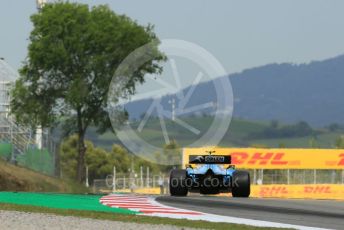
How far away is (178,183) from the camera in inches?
1080

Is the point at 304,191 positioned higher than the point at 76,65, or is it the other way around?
the point at 76,65

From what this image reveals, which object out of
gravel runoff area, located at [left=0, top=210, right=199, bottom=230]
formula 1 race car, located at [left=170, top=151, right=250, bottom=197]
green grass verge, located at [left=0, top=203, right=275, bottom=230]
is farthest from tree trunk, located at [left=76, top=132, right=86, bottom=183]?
gravel runoff area, located at [left=0, top=210, right=199, bottom=230]

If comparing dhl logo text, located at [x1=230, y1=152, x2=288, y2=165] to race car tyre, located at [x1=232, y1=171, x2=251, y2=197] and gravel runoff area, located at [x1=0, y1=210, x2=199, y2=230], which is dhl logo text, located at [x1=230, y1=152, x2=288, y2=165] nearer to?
race car tyre, located at [x1=232, y1=171, x2=251, y2=197]

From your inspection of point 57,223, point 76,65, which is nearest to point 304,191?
point 76,65

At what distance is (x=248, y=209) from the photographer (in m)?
21.5

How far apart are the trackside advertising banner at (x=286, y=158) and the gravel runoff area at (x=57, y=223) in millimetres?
59891

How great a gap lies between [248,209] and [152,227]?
20.3ft

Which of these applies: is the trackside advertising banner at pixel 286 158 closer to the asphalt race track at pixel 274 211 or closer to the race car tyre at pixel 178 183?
the race car tyre at pixel 178 183

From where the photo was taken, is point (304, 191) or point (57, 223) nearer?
point (57, 223)

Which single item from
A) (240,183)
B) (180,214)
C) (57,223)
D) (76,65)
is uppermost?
(76,65)

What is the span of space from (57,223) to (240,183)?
39.6 ft

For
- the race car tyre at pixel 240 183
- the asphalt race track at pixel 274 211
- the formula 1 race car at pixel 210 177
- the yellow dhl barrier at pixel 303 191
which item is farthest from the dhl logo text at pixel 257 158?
the asphalt race track at pixel 274 211

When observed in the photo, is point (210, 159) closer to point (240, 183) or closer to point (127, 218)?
point (240, 183)

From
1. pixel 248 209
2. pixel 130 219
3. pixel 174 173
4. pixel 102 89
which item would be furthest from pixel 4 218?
pixel 102 89
